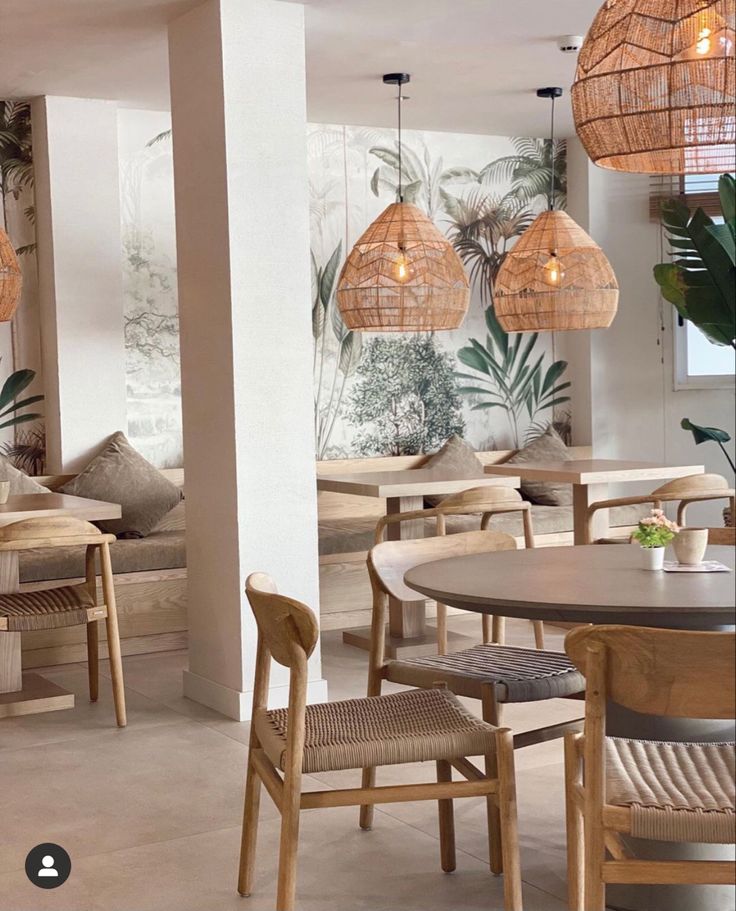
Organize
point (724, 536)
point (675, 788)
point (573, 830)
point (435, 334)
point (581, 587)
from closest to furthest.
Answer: point (675, 788), point (573, 830), point (581, 587), point (724, 536), point (435, 334)

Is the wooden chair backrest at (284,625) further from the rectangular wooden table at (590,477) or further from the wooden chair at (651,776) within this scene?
the rectangular wooden table at (590,477)

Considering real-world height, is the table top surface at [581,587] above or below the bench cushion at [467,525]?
above

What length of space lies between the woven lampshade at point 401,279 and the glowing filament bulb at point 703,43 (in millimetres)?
3368

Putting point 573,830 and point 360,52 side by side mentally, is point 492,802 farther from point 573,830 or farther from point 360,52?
point 360,52

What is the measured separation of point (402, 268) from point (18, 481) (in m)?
2.25

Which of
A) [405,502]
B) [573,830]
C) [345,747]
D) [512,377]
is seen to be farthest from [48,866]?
[512,377]

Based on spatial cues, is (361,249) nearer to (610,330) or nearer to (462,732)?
(610,330)

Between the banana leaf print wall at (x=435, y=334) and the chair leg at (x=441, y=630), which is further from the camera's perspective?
the banana leaf print wall at (x=435, y=334)

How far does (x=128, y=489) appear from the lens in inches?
251

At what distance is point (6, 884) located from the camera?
124 inches

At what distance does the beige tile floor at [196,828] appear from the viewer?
3023mm

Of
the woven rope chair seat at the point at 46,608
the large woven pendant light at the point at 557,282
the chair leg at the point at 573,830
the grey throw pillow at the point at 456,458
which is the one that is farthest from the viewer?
the grey throw pillow at the point at 456,458

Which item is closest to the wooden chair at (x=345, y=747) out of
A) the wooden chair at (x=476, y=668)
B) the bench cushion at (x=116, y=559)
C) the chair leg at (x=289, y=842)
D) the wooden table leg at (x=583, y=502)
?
the chair leg at (x=289, y=842)

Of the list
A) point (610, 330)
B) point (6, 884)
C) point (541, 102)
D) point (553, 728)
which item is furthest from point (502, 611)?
point (610, 330)
